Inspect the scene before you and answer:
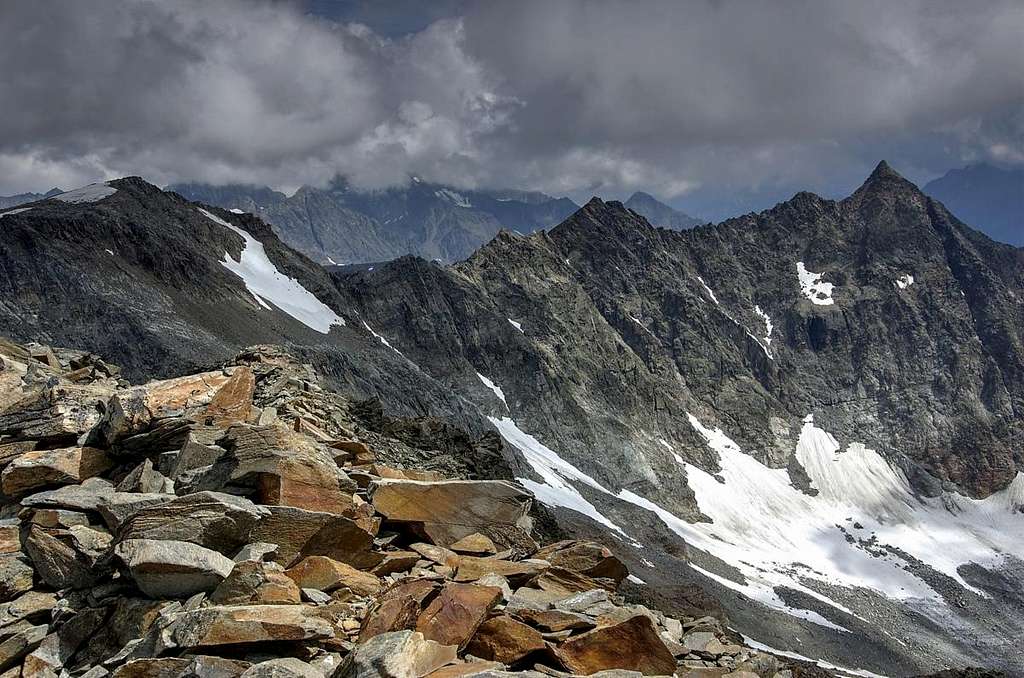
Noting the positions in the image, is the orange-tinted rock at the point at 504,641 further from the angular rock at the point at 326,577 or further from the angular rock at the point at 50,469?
the angular rock at the point at 50,469

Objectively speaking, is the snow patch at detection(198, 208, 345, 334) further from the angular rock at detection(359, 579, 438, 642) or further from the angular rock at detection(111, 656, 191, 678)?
the angular rock at detection(111, 656, 191, 678)

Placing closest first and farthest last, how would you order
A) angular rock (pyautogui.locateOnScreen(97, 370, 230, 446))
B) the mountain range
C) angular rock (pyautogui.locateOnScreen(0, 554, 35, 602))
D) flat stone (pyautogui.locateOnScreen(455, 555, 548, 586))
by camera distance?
angular rock (pyautogui.locateOnScreen(0, 554, 35, 602)), flat stone (pyautogui.locateOnScreen(455, 555, 548, 586)), angular rock (pyautogui.locateOnScreen(97, 370, 230, 446)), the mountain range

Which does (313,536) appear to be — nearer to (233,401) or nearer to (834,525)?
(233,401)

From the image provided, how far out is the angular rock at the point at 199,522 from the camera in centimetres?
1006

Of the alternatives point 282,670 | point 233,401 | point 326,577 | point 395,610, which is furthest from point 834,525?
point 282,670

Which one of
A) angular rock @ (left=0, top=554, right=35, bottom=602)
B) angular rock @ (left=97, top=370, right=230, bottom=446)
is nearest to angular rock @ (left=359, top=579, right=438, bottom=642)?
angular rock @ (left=0, top=554, right=35, bottom=602)

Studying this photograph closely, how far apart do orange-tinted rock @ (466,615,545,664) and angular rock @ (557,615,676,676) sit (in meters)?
0.51

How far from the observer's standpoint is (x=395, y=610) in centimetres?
936

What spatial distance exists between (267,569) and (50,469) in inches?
252

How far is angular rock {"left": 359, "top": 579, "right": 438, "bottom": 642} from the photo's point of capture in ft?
29.9

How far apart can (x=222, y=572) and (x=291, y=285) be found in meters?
103

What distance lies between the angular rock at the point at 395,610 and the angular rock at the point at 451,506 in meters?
3.18

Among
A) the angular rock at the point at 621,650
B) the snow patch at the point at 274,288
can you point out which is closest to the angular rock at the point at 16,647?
the angular rock at the point at 621,650

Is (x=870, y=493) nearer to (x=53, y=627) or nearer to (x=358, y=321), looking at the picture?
(x=358, y=321)
